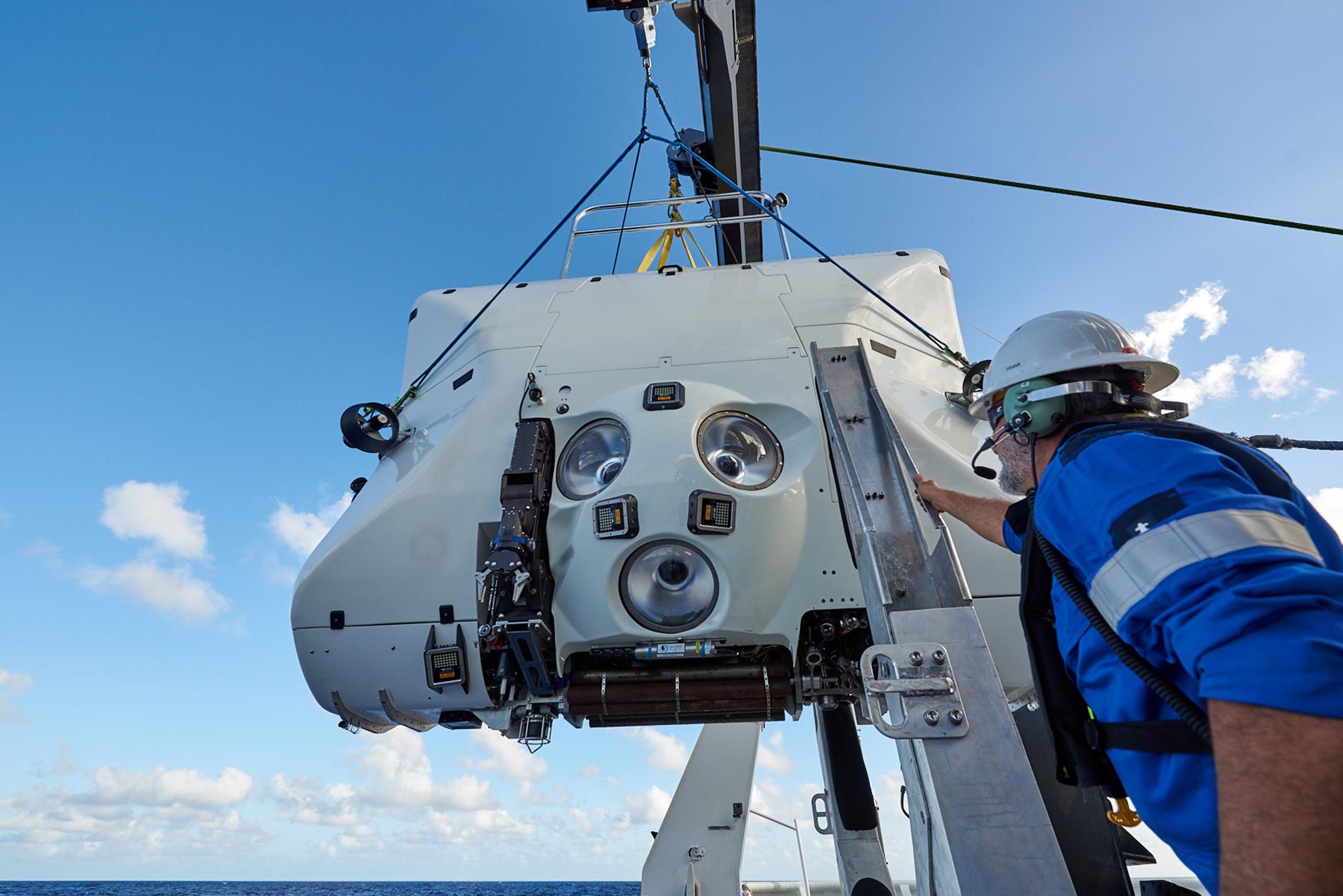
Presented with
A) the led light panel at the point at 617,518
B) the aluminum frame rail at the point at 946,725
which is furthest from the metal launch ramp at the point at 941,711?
the led light panel at the point at 617,518

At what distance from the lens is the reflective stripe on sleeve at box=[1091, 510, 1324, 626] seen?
0.89 meters

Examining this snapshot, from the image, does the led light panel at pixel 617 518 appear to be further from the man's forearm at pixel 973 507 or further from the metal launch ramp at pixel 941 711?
the man's forearm at pixel 973 507

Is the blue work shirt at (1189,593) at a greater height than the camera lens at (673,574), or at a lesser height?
lesser

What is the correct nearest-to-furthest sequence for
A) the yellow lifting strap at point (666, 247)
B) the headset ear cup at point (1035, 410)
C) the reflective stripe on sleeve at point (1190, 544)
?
the reflective stripe on sleeve at point (1190, 544) < the headset ear cup at point (1035, 410) < the yellow lifting strap at point (666, 247)

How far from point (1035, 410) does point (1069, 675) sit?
1.70ft

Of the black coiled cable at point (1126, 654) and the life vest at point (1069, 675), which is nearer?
the black coiled cable at point (1126, 654)

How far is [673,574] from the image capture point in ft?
8.87

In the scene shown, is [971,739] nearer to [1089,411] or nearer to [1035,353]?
[1089,411]

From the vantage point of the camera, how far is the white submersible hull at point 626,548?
2.65 meters

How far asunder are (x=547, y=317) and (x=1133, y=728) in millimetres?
2913

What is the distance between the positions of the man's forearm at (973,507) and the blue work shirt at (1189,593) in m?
0.90

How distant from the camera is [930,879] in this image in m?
1.51

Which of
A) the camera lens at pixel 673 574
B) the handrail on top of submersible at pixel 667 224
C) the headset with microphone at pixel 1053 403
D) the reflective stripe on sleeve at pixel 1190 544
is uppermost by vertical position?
the handrail on top of submersible at pixel 667 224

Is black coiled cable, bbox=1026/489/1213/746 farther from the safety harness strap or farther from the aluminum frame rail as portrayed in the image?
the aluminum frame rail
